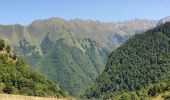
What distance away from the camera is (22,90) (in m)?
170

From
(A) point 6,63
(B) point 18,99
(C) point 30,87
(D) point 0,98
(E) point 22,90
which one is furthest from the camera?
(A) point 6,63

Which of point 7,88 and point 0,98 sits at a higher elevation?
point 0,98

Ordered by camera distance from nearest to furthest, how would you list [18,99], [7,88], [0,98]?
[0,98] → [18,99] → [7,88]

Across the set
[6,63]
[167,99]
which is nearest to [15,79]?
[6,63]

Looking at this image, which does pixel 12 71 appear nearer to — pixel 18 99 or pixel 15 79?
pixel 15 79

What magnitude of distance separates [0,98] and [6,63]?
138 m

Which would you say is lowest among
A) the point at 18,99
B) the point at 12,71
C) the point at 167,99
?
the point at 167,99

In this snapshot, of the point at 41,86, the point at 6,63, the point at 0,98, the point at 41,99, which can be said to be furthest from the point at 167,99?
the point at 0,98

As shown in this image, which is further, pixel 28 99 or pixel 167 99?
pixel 167 99

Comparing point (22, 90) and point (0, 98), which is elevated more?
point (0, 98)

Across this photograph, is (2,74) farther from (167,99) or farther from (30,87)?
(167,99)

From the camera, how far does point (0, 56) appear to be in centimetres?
19812

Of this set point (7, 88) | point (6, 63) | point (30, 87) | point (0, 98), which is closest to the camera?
point (0, 98)

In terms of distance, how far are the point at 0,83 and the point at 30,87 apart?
98.3 ft
